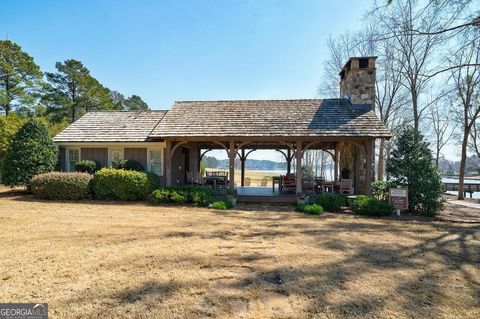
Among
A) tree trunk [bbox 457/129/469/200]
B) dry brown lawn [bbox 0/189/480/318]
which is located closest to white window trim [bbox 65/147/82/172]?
dry brown lawn [bbox 0/189/480/318]

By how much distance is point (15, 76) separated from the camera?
25656 mm

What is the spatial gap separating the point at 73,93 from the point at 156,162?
2734 cm

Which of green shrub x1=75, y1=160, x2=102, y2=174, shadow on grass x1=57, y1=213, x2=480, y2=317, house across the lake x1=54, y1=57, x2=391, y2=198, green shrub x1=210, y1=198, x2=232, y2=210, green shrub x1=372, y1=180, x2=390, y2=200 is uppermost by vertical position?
house across the lake x1=54, y1=57, x2=391, y2=198

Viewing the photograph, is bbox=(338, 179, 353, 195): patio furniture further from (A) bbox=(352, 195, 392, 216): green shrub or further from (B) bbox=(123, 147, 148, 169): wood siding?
(B) bbox=(123, 147, 148, 169): wood siding

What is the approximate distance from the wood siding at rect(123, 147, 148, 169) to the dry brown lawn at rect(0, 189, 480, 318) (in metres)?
6.47

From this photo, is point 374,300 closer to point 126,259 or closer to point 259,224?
point 126,259

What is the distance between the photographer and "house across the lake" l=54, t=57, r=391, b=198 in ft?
41.7

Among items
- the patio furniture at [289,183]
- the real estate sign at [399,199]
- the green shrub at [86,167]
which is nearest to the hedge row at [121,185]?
the green shrub at [86,167]

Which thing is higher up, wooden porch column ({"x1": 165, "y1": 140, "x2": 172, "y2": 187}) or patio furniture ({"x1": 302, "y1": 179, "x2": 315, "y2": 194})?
wooden porch column ({"x1": 165, "y1": 140, "x2": 172, "y2": 187})

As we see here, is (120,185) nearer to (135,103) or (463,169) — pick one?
(463,169)

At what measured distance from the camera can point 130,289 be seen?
389 centimetres

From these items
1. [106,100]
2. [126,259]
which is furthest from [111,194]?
[106,100]

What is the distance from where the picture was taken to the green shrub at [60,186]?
12242 mm

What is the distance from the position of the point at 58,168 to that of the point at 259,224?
12.6m
